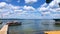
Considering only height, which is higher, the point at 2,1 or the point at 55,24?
the point at 2,1

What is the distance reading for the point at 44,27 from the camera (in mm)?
4594

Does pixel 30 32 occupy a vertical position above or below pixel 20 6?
below

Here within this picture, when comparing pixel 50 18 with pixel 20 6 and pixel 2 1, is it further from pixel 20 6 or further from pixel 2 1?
pixel 2 1

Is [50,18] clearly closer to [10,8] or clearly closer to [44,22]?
[44,22]

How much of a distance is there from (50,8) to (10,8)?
4.30ft

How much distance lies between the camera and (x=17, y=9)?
4.42 metres

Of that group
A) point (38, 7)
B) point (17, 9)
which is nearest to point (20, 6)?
point (17, 9)

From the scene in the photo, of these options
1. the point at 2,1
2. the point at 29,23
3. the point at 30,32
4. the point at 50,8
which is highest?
the point at 2,1

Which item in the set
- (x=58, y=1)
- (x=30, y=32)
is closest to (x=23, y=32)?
(x=30, y=32)

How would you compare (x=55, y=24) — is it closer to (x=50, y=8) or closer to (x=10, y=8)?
(x=50, y=8)

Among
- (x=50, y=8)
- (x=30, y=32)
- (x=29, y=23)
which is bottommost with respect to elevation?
(x=30, y=32)

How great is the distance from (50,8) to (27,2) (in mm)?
783

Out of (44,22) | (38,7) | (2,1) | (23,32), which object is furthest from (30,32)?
(2,1)

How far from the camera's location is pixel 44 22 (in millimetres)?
4344
